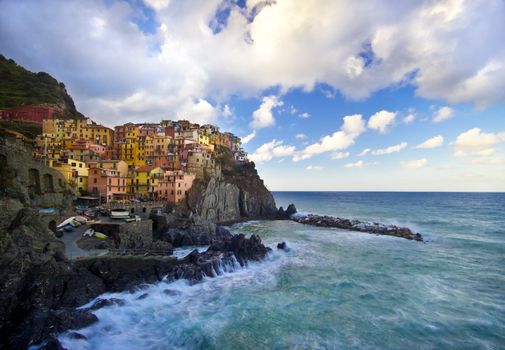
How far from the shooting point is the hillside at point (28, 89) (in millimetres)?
84000

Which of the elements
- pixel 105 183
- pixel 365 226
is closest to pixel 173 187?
pixel 105 183

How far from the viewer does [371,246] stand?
39.8 meters

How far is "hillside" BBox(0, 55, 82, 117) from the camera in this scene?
84.0m

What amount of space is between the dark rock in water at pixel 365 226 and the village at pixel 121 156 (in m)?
28.6

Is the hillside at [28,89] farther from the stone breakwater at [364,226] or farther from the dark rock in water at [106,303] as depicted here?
the dark rock in water at [106,303]

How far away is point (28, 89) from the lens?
9281 cm

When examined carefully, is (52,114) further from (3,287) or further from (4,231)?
(3,287)

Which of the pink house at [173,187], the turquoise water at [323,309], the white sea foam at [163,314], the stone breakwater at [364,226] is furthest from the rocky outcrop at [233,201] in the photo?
the white sea foam at [163,314]

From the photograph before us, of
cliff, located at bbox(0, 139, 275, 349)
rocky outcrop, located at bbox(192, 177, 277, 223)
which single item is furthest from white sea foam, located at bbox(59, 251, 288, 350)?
rocky outcrop, located at bbox(192, 177, 277, 223)

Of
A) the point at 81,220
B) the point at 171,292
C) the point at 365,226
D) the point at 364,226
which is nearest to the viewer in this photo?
the point at 171,292

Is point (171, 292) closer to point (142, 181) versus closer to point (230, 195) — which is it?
point (142, 181)

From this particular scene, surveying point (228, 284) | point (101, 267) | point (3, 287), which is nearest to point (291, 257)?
point (228, 284)

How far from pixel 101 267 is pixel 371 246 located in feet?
115

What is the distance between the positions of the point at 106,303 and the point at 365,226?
2018 inches
